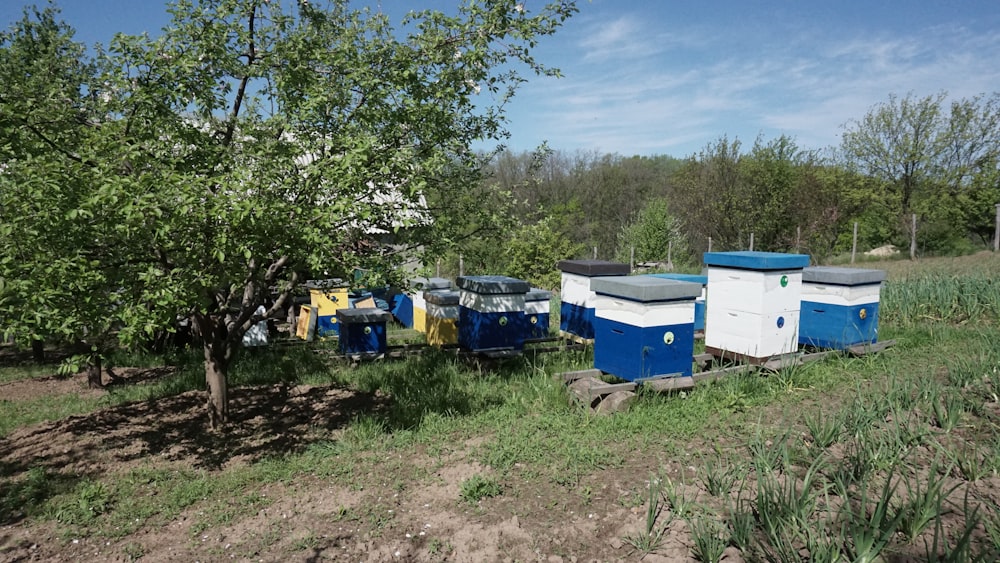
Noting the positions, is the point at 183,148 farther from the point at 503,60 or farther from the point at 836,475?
the point at 836,475

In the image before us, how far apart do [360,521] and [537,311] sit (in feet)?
16.6

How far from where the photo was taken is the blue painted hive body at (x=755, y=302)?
5648 millimetres

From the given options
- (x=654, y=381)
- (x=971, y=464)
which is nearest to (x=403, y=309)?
(x=654, y=381)

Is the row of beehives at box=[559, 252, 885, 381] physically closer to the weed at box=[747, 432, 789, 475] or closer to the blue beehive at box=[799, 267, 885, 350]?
the blue beehive at box=[799, 267, 885, 350]

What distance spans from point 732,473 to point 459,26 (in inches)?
162

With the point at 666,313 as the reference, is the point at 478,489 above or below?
below

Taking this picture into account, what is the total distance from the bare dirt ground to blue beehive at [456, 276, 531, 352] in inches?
90.8

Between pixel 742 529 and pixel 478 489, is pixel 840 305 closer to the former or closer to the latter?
pixel 742 529

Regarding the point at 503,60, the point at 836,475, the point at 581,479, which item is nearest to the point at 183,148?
the point at 503,60

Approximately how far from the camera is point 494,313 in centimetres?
679

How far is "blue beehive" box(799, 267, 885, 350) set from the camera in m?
6.32

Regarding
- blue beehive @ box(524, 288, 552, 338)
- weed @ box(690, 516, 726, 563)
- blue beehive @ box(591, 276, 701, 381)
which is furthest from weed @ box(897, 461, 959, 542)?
blue beehive @ box(524, 288, 552, 338)

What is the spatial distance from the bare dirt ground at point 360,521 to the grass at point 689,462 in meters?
0.04

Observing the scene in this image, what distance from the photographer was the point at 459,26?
5.07 m
